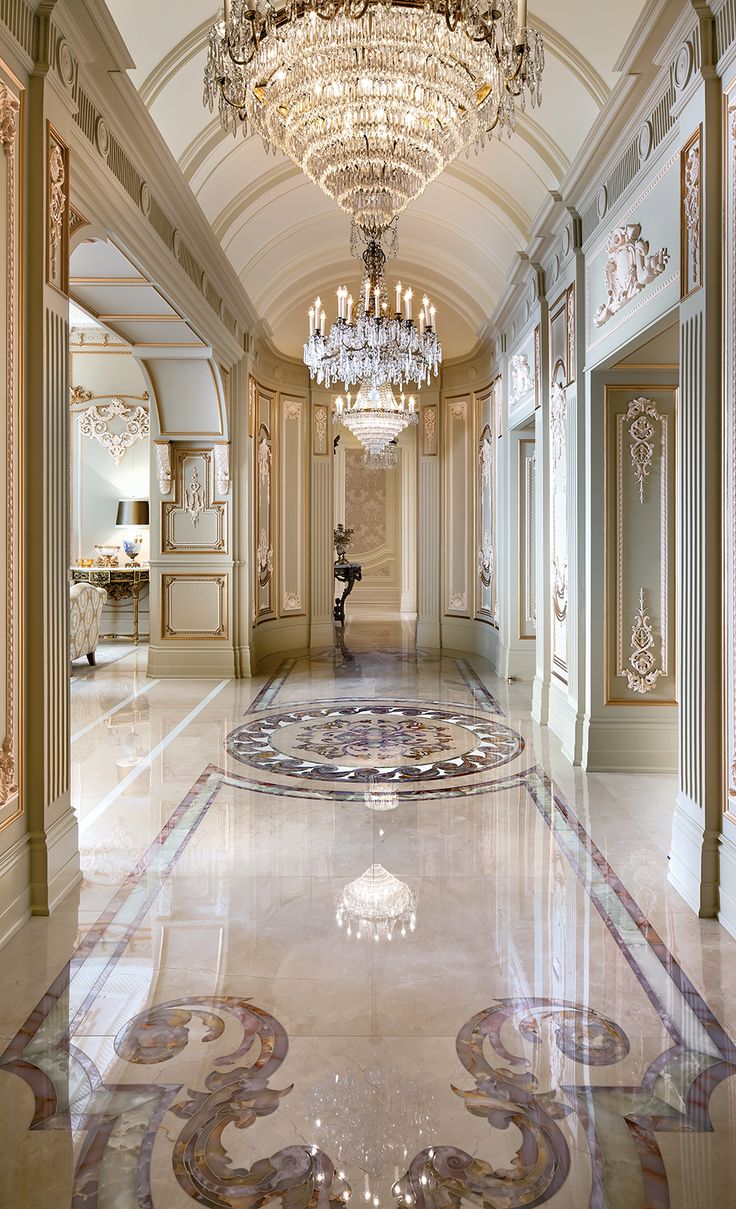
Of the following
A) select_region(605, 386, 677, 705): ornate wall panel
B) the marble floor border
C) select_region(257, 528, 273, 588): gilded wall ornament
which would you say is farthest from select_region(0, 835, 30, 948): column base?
select_region(257, 528, 273, 588): gilded wall ornament

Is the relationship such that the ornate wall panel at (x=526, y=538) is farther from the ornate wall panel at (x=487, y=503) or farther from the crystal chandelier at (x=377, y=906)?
the crystal chandelier at (x=377, y=906)

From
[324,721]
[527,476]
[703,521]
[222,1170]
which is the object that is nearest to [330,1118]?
[222,1170]

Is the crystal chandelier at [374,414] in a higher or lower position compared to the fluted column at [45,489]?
higher

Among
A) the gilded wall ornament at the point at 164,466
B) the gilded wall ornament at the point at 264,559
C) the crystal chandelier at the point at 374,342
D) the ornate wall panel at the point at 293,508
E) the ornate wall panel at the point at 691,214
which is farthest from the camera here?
the ornate wall panel at the point at 293,508

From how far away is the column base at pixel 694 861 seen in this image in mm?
3068

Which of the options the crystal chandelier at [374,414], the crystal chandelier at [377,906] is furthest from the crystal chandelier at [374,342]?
the crystal chandelier at [377,906]

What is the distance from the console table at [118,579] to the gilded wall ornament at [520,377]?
5.26 metres

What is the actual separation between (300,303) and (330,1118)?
925 cm

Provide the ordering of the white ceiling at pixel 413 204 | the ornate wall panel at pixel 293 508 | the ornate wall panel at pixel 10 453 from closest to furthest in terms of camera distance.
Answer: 1. the ornate wall panel at pixel 10 453
2. the white ceiling at pixel 413 204
3. the ornate wall panel at pixel 293 508

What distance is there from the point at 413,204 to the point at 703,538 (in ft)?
17.6

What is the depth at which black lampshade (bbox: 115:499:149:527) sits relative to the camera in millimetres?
11273

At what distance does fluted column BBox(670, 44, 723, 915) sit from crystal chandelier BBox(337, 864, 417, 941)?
3.47 ft

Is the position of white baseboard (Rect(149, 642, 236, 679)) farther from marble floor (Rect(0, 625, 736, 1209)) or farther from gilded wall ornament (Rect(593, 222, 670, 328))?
gilded wall ornament (Rect(593, 222, 670, 328))

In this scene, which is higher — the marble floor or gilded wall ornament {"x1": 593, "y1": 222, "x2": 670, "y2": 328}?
gilded wall ornament {"x1": 593, "y1": 222, "x2": 670, "y2": 328}
